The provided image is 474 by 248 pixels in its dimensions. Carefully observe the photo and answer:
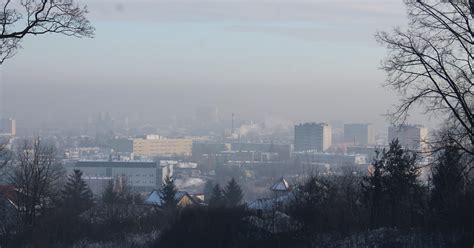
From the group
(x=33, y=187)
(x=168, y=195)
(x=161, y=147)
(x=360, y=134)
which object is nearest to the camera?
(x=33, y=187)

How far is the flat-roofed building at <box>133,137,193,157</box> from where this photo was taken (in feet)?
438

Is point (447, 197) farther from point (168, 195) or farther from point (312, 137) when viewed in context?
point (312, 137)

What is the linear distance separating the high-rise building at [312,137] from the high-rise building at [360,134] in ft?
26.2

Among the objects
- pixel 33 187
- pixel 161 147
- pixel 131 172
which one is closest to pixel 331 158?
pixel 131 172

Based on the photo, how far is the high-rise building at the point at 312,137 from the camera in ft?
424

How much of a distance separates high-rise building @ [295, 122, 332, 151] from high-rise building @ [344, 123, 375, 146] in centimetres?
800

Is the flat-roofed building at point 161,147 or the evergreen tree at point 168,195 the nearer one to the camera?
the evergreen tree at point 168,195

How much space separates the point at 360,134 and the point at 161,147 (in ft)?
120

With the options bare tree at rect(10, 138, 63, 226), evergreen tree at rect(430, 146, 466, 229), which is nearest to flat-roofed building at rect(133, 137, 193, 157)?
bare tree at rect(10, 138, 63, 226)

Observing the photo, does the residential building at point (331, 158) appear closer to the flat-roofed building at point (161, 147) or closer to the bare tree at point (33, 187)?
the flat-roofed building at point (161, 147)

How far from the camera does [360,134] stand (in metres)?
142

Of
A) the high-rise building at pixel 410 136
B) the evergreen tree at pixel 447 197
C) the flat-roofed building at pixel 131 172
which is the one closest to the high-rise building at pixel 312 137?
the flat-roofed building at pixel 131 172

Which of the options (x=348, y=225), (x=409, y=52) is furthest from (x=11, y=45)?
(x=348, y=225)

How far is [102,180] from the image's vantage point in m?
→ 78.9
